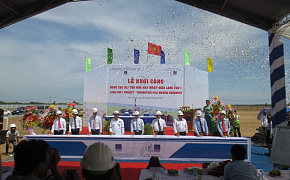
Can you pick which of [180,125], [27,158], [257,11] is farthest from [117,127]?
[27,158]

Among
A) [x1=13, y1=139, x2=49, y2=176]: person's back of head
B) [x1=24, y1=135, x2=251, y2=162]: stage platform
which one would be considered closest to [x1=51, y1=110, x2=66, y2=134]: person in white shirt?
[x1=24, y1=135, x2=251, y2=162]: stage platform

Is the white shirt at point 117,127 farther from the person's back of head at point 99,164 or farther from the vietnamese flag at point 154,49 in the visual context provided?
the vietnamese flag at point 154,49

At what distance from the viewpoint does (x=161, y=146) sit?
19.5 feet

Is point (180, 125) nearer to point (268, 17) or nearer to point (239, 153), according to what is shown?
point (268, 17)

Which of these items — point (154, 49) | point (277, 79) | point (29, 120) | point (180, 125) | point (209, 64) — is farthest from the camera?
point (154, 49)

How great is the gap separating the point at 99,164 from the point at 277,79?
5.07 m

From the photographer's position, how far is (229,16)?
5215 mm

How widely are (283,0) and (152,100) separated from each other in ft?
32.2

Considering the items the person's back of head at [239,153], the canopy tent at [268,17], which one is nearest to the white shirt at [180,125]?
the canopy tent at [268,17]

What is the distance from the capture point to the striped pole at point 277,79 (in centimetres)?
486

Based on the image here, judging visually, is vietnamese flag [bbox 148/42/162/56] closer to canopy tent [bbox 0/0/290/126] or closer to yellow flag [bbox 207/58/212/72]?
yellow flag [bbox 207/58/212/72]

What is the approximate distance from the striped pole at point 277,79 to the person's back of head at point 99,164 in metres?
4.87

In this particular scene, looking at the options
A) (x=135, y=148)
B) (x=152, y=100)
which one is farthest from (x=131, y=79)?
(x=135, y=148)

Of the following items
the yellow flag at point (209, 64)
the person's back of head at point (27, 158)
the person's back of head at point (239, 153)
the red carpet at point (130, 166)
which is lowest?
the red carpet at point (130, 166)
